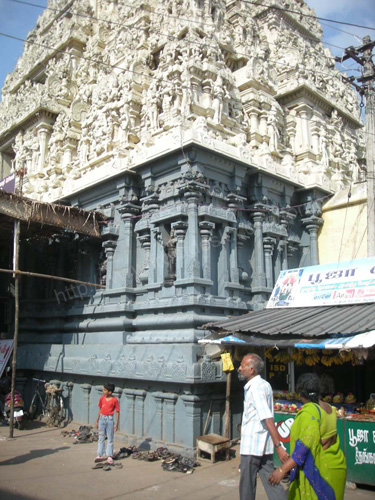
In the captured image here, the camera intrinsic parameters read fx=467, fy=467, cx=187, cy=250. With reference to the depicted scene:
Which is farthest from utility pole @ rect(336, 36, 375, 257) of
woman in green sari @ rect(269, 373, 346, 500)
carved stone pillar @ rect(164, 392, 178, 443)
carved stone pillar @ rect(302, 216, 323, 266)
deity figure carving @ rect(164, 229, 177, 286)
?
woman in green sari @ rect(269, 373, 346, 500)

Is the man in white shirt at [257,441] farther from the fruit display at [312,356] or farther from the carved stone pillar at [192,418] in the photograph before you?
the carved stone pillar at [192,418]

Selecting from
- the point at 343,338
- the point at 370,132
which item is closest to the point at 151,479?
the point at 343,338

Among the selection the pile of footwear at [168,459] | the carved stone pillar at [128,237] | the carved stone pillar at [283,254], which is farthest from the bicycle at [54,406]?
the carved stone pillar at [283,254]

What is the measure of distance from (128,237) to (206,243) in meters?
2.69

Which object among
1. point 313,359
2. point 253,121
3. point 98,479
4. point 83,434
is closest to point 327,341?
point 313,359

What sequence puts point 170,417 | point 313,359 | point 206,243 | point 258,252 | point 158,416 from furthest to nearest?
point 258,252, point 206,243, point 158,416, point 170,417, point 313,359

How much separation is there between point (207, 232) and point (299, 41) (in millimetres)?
11182

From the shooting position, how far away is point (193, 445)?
→ 926cm

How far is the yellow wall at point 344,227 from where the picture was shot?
1398cm

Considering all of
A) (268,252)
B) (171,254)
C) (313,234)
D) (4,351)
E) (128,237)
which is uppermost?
(313,234)

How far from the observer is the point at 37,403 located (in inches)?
563

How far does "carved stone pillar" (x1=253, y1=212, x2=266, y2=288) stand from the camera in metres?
13.0

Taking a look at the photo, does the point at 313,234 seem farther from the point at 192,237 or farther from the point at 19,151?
the point at 19,151

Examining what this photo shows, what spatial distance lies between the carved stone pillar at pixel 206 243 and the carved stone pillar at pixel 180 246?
459mm
